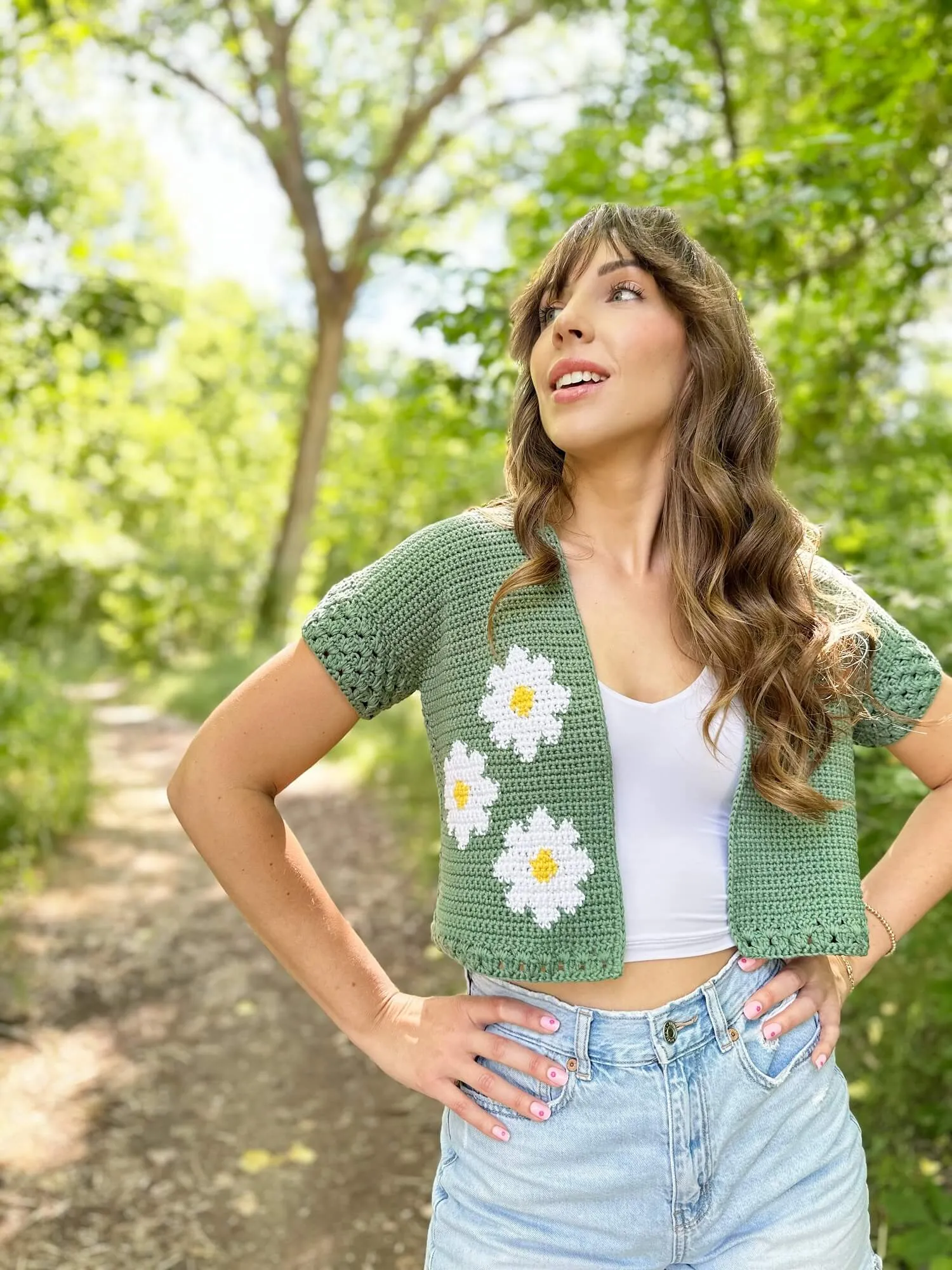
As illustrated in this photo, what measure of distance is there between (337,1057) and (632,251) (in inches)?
135

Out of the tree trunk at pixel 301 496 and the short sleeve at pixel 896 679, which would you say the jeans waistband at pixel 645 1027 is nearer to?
the short sleeve at pixel 896 679

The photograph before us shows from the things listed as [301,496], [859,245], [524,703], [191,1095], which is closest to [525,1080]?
[524,703]

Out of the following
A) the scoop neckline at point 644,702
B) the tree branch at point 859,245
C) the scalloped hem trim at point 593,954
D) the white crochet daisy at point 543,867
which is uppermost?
the tree branch at point 859,245

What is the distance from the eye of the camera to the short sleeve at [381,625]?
1.54 meters

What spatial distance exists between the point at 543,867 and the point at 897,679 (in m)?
0.70

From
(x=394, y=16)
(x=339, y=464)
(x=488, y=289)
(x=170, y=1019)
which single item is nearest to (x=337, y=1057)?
(x=170, y=1019)

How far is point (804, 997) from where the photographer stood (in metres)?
1.59

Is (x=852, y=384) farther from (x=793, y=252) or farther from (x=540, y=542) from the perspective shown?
(x=540, y=542)

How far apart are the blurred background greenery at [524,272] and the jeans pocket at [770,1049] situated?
1061mm

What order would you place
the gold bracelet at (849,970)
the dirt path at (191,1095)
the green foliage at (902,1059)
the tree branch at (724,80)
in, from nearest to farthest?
the gold bracelet at (849,970), the green foliage at (902,1059), the dirt path at (191,1095), the tree branch at (724,80)

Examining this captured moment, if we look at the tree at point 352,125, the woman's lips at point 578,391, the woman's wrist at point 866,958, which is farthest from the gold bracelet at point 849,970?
the tree at point 352,125

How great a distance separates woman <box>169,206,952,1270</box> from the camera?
145 centimetres

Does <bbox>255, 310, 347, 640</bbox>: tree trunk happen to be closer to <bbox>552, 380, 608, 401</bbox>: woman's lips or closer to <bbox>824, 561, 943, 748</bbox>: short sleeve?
<bbox>552, 380, 608, 401</bbox>: woman's lips

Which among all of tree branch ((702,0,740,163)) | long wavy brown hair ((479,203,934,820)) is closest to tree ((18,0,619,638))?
tree branch ((702,0,740,163))
